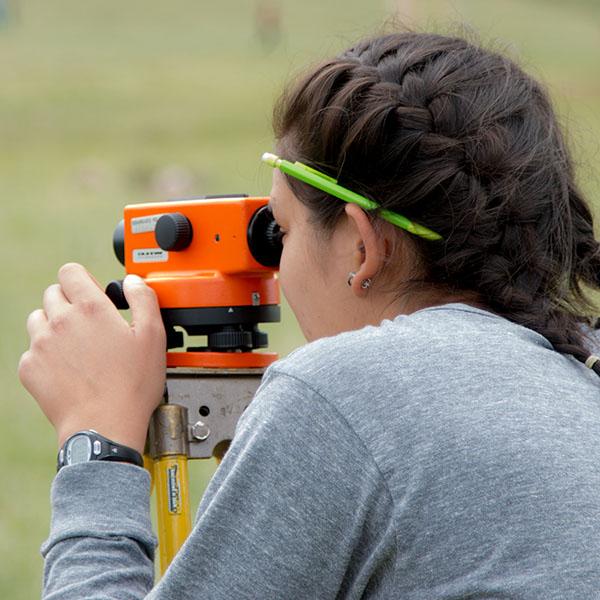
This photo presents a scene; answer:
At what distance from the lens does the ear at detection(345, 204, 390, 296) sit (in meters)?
1.81

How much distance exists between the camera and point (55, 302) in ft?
6.94

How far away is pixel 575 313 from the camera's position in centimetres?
192

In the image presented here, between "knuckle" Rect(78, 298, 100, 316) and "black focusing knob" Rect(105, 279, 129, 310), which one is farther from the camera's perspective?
"black focusing knob" Rect(105, 279, 129, 310)

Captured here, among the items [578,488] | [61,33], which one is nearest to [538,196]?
[578,488]

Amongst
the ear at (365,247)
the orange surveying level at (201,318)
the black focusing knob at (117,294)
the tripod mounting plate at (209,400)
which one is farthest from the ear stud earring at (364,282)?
the black focusing knob at (117,294)

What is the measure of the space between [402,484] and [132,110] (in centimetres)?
2583

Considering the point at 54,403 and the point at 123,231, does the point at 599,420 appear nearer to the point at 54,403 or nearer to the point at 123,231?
the point at 54,403

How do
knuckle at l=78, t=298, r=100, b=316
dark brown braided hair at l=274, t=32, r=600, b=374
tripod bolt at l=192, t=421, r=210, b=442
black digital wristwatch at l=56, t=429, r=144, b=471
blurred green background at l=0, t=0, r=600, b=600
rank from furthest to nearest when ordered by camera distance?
blurred green background at l=0, t=0, r=600, b=600 → tripod bolt at l=192, t=421, r=210, b=442 → knuckle at l=78, t=298, r=100, b=316 → black digital wristwatch at l=56, t=429, r=144, b=471 → dark brown braided hair at l=274, t=32, r=600, b=374

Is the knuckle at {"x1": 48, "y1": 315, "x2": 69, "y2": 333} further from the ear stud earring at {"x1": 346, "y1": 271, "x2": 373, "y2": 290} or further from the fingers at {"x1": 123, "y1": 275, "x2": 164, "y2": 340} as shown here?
the ear stud earring at {"x1": 346, "y1": 271, "x2": 373, "y2": 290}

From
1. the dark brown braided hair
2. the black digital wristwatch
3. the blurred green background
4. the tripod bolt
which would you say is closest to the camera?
the dark brown braided hair

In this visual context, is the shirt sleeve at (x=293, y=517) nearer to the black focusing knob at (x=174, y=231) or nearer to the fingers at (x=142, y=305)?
the fingers at (x=142, y=305)

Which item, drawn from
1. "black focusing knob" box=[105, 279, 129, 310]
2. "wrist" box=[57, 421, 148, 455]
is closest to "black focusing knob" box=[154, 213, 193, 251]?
"black focusing knob" box=[105, 279, 129, 310]

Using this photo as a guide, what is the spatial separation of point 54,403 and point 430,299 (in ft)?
2.21

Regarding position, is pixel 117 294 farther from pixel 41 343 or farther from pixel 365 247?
pixel 365 247
